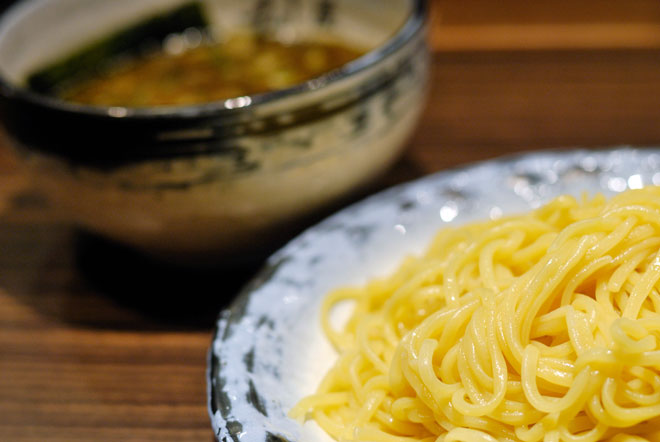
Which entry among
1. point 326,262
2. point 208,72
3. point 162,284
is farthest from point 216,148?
point 208,72

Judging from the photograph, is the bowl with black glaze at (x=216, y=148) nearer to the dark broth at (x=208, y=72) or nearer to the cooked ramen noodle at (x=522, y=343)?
the dark broth at (x=208, y=72)

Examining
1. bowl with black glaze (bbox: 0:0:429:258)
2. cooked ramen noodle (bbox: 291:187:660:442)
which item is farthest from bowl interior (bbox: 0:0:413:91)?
cooked ramen noodle (bbox: 291:187:660:442)

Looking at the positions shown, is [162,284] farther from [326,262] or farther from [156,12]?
[156,12]

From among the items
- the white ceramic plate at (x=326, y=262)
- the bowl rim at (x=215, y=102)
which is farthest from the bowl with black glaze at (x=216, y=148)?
the white ceramic plate at (x=326, y=262)

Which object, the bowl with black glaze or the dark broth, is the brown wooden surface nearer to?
the bowl with black glaze

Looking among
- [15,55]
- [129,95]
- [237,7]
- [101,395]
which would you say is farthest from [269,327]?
[237,7]
